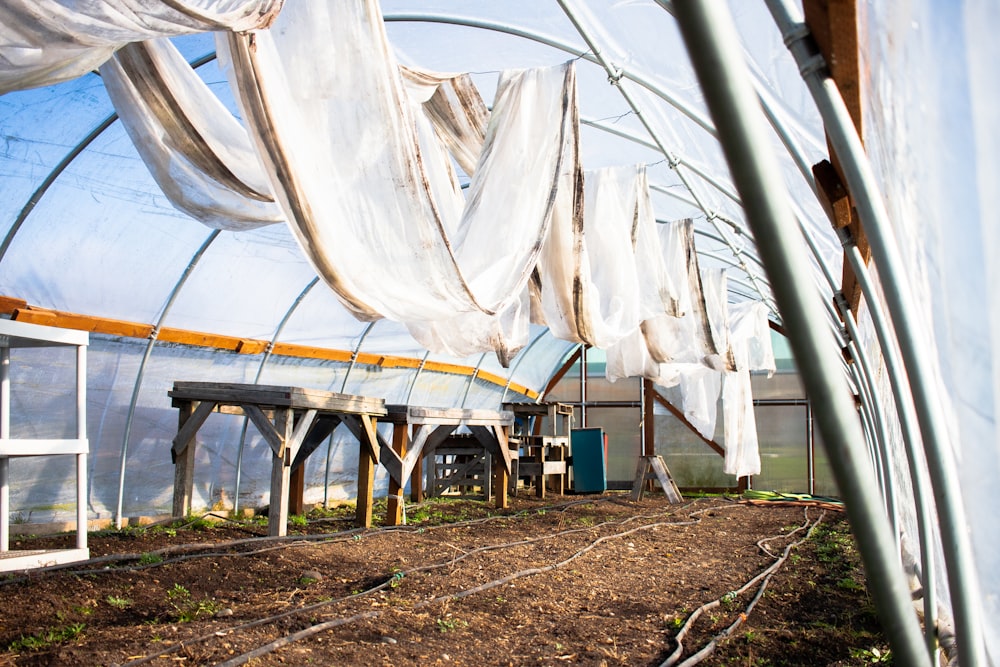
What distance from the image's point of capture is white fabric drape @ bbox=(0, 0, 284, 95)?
103 inches

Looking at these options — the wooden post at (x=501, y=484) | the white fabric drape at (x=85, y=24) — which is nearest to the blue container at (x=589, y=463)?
the wooden post at (x=501, y=484)

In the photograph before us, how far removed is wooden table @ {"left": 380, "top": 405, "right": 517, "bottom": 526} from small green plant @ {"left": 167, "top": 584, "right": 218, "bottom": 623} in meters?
3.39

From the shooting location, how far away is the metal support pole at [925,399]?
1.42m

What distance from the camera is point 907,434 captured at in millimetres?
2350

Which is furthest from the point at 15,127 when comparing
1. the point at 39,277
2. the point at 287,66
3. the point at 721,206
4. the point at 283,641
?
the point at 721,206

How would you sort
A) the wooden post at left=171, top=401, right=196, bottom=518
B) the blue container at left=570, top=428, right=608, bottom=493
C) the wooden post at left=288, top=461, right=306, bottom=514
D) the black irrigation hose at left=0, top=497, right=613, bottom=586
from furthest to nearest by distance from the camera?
the blue container at left=570, top=428, right=608, bottom=493
the wooden post at left=288, top=461, right=306, bottom=514
the wooden post at left=171, top=401, right=196, bottom=518
the black irrigation hose at left=0, top=497, right=613, bottom=586

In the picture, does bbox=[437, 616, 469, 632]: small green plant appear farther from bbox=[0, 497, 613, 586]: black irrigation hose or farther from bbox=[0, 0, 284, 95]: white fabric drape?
bbox=[0, 0, 284, 95]: white fabric drape

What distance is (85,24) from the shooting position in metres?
2.67

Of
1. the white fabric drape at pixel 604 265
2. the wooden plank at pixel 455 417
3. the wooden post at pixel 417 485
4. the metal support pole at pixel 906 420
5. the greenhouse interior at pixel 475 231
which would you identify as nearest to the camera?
the greenhouse interior at pixel 475 231

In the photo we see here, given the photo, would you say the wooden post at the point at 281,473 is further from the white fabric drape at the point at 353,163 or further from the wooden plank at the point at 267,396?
the white fabric drape at the point at 353,163

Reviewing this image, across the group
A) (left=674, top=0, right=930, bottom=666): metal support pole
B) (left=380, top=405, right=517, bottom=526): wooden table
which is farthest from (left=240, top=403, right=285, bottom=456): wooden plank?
(left=674, top=0, right=930, bottom=666): metal support pole

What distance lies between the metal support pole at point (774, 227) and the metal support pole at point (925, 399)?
2.68ft

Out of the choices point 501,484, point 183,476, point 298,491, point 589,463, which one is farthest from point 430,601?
point 589,463

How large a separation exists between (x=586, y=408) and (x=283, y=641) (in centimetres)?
1404
